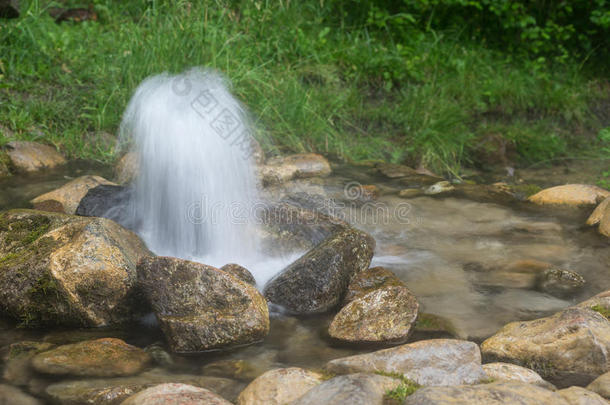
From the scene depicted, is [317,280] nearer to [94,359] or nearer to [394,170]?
[94,359]

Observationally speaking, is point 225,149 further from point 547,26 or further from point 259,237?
point 547,26

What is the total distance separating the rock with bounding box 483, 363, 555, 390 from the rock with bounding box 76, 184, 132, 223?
272cm

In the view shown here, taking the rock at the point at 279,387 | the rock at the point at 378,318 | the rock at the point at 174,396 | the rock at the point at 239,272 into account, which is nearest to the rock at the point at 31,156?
the rock at the point at 239,272

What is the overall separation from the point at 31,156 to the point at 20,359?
2938mm

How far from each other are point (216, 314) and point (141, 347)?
39 centimetres

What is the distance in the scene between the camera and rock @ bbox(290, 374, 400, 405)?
7.23 feet

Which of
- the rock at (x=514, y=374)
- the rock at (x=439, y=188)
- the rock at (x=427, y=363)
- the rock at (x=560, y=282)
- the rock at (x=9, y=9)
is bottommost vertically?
the rock at (x=439, y=188)

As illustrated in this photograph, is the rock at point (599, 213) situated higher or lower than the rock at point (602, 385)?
lower

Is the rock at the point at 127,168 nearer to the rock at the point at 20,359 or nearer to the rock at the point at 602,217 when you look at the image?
the rock at the point at 20,359

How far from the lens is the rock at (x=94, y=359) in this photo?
2.73 metres

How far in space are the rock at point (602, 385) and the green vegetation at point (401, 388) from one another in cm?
71

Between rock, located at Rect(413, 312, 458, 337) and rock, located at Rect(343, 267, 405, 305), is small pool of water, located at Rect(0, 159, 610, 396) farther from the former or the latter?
rock, located at Rect(343, 267, 405, 305)

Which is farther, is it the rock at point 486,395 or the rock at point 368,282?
the rock at point 368,282

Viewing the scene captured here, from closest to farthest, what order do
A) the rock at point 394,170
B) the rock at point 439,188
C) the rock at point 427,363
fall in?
1. the rock at point 427,363
2. the rock at point 439,188
3. the rock at point 394,170
